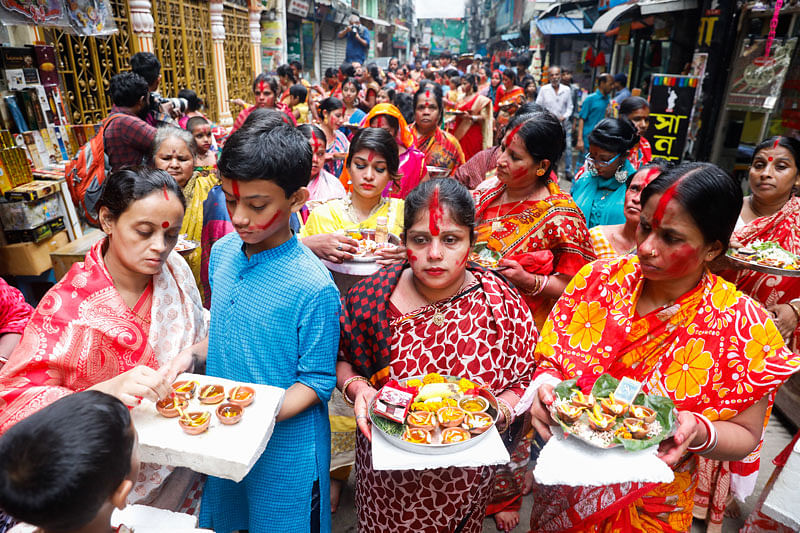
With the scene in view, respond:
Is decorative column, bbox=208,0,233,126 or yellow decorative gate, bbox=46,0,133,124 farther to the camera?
decorative column, bbox=208,0,233,126

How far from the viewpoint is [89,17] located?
5.41 meters

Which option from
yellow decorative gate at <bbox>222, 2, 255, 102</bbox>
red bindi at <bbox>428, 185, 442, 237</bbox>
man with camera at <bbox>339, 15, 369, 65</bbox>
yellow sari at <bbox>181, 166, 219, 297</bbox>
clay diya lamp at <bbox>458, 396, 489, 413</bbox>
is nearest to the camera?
clay diya lamp at <bbox>458, 396, 489, 413</bbox>

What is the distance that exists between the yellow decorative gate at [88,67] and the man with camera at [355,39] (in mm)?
21654

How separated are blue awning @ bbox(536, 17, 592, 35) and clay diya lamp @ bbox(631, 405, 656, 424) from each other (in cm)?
1835

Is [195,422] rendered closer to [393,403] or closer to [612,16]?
[393,403]

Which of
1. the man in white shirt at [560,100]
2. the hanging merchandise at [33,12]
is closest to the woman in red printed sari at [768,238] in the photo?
the hanging merchandise at [33,12]

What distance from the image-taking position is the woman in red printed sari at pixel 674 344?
1569mm

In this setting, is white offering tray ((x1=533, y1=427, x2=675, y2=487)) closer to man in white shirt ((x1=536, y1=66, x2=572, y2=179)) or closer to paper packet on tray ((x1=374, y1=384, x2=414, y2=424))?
paper packet on tray ((x1=374, y1=384, x2=414, y2=424))

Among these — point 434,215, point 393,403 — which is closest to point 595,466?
point 393,403

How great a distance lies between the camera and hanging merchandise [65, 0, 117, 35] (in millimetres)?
5121

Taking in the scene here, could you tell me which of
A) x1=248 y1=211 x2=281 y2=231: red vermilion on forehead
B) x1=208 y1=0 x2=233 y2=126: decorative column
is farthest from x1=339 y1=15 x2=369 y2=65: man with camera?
x1=248 y1=211 x2=281 y2=231: red vermilion on forehead

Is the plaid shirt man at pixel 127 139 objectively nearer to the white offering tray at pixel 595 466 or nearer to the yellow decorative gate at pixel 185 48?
the white offering tray at pixel 595 466

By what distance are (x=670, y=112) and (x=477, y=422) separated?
19.3ft

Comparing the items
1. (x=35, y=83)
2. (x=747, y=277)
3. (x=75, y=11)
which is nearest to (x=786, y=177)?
(x=747, y=277)
